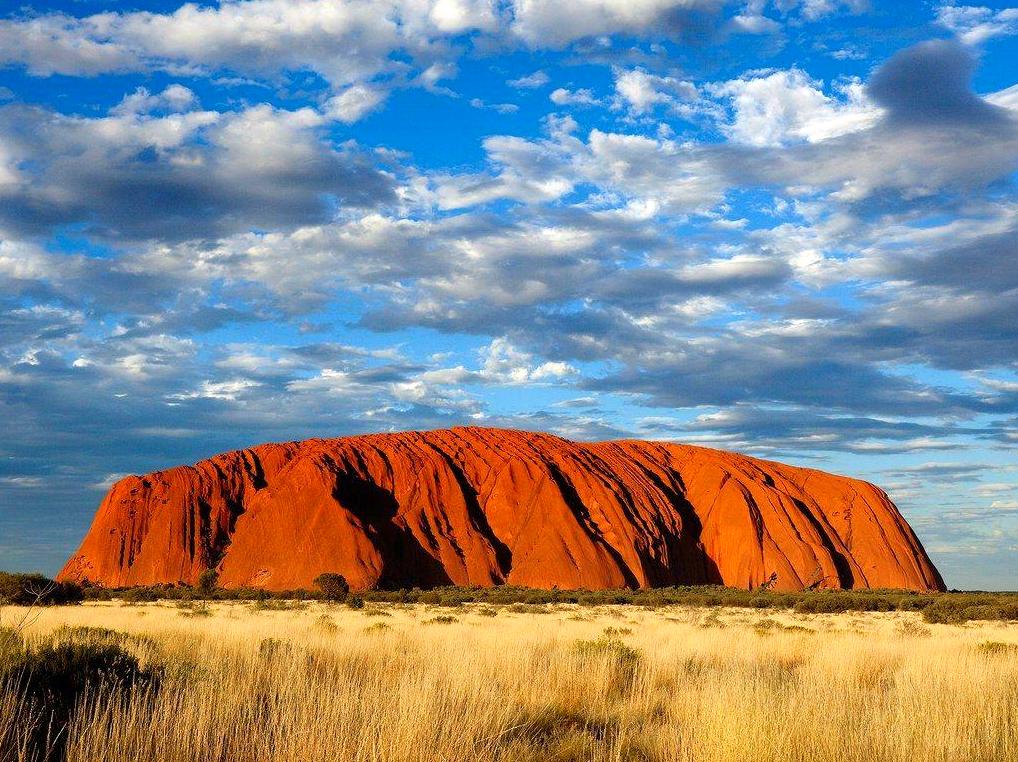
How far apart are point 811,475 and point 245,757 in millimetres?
81038

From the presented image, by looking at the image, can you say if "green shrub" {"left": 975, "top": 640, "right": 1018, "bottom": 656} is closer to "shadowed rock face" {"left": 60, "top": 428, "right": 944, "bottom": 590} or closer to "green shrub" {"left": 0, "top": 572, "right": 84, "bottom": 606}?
"green shrub" {"left": 0, "top": 572, "right": 84, "bottom": 606}

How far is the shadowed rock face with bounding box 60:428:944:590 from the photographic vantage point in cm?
6281

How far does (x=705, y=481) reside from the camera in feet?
249

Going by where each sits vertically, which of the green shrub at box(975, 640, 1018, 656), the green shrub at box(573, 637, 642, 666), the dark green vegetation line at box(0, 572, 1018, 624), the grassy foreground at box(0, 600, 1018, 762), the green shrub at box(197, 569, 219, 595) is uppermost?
the grassy foreground at box(0, 600, 1018, 762)

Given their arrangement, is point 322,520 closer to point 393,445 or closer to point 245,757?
point 393,445

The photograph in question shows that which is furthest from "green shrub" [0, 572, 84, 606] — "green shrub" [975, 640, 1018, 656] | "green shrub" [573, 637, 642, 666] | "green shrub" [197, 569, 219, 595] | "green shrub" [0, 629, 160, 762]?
"green shrub" [975, 640, 1018, 656]

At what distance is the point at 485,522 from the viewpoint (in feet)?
223

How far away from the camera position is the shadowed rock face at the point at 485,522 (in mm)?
62812

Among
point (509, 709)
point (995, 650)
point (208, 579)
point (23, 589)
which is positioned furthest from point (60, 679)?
point (208, 579)

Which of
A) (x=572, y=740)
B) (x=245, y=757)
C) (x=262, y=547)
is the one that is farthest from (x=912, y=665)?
(x=262, y=547)

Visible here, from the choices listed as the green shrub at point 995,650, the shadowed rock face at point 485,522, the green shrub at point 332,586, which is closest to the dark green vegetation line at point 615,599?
the green shrub at point 332,586

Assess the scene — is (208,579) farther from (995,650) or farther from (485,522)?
(995,650)

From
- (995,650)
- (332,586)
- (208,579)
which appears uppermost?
(995,650)

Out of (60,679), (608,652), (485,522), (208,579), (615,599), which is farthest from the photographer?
(485,522)
